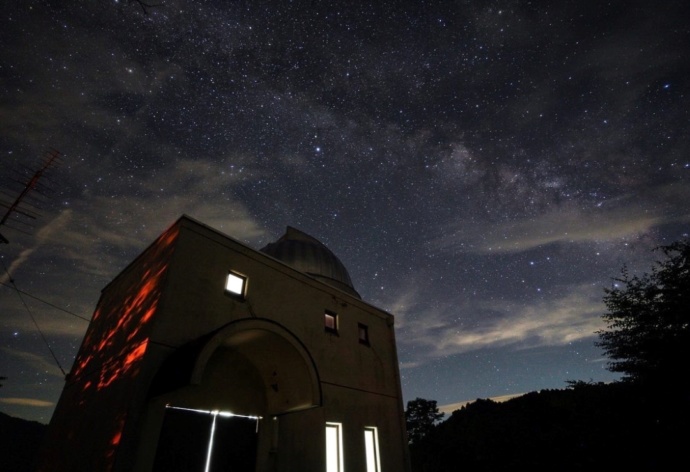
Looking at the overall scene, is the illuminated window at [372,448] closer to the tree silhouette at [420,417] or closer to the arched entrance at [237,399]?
the arched entrance at [237,399]

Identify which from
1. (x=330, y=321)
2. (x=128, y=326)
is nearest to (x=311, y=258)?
(x=330, y=321)

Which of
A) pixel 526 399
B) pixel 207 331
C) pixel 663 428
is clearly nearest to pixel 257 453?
pixel 207 331

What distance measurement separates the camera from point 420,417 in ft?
206

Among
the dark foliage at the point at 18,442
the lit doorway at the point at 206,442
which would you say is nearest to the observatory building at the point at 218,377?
the lit doorway at the point at 206,442

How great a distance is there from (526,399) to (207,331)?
56.1 meters

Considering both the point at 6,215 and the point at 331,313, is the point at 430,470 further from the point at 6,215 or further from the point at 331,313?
the point at 6,215

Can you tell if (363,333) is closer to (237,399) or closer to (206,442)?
(237,399)

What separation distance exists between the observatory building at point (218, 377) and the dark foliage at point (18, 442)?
41.0 meters

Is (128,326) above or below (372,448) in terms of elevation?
above

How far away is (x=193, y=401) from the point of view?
8.54 metres

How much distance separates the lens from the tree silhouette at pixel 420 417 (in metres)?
61.0

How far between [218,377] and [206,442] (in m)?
1.64

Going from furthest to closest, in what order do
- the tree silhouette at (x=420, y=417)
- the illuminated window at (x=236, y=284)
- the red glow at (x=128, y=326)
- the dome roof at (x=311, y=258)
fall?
the tree silhouette at (x=420, y=417)
the dome roof at (x=311, y=258)
the illuminated window at (x=236, y=284)
the red glow at (x=128, y=326)

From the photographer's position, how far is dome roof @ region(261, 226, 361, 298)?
18.1 m
